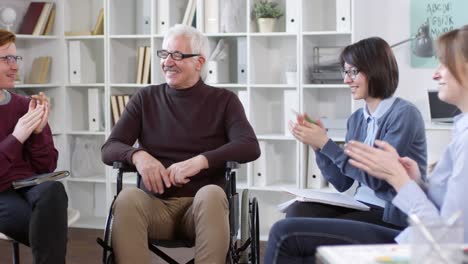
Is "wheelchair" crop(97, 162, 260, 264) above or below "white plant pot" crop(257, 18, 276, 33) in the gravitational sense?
below

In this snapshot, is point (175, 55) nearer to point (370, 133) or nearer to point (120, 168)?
point (120, 168)

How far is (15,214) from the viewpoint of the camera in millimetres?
Result: 3262

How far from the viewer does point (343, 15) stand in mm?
4840

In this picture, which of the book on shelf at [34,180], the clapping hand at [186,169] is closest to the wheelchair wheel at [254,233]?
the clapping hand at [186,169]

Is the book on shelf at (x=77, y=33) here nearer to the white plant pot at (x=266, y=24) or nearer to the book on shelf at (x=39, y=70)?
the book on shelf at (x=39, y=70)

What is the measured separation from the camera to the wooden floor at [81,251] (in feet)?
15.0

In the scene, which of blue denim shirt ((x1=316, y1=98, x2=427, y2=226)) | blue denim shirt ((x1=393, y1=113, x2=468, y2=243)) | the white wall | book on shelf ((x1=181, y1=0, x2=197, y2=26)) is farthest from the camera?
book on shelf ((x1=181, y1=0, x2=197, y2=26))

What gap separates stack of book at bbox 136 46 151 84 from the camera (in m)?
5.33

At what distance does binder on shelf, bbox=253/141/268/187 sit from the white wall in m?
0.92

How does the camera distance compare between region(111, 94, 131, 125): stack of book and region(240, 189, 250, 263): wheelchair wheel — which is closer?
region(240, 189, 250, 263): wheelchair wheel

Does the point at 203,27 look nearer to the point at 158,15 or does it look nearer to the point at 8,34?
the point at 158,15

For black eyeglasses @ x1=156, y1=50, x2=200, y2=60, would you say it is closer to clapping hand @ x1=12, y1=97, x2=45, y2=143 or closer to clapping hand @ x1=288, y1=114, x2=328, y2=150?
clapping hand @ x1=12, y1=97, x2=45, y2=143

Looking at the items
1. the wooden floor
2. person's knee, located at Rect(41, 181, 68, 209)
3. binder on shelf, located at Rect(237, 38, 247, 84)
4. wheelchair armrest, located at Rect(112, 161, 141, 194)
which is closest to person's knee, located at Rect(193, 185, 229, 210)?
wheelchair armrest, located at Rect(112, 161, 141, 194)

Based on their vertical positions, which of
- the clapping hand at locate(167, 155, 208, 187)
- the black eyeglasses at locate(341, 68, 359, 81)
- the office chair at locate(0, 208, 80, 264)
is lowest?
the office chair at locate(0, 208, 80, 264)
